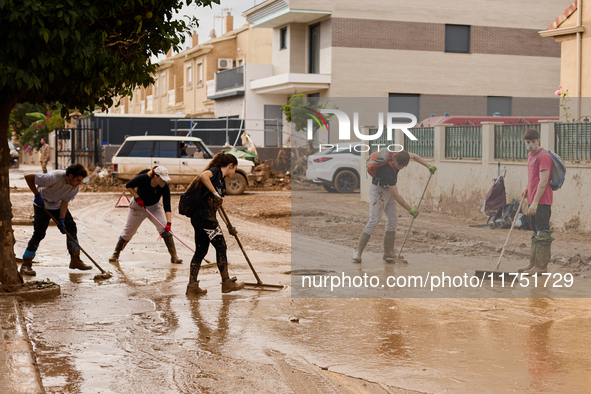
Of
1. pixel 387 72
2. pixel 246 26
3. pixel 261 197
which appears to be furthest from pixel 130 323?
pixel 246 26

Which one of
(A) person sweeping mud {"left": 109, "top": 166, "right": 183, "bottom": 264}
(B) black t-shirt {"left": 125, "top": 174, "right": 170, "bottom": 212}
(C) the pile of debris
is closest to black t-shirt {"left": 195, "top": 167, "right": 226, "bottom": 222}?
(A) person sweeping mud {"left": 109, "top": 166, "right": 183, "bottom": 264}

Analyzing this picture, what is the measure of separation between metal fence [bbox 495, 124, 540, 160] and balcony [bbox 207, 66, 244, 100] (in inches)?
967

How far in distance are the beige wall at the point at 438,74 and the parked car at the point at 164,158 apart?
9812 millimetres

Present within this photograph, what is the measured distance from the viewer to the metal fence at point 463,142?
1241 centimetres

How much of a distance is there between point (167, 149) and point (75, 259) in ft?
41.7

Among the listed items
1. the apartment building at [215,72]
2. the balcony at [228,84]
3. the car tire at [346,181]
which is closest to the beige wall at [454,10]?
the apartment building at [215,72]

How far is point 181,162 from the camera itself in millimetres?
22562

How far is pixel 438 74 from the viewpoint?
3206cm

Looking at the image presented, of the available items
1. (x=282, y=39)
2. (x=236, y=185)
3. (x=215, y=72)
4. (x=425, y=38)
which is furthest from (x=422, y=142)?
(x=215, y=72)

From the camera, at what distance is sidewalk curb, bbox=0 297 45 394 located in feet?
15.9

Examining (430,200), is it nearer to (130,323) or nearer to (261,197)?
(130,323)

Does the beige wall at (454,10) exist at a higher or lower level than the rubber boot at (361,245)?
higher

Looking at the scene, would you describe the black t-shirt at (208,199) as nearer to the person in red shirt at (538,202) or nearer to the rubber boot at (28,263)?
the rubber boot at (28,263)

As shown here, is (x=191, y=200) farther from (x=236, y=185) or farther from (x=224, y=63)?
(x=224, y=63)
